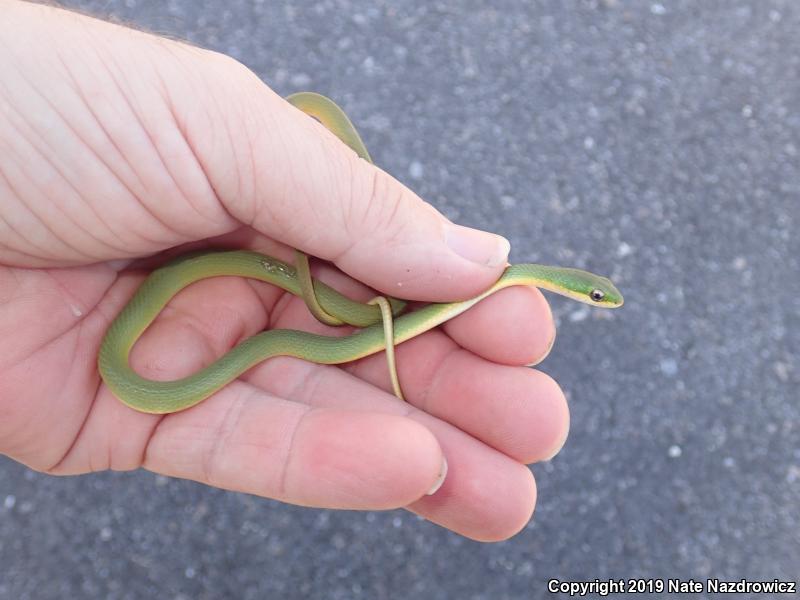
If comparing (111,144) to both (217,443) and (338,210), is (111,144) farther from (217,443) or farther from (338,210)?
(217,443)

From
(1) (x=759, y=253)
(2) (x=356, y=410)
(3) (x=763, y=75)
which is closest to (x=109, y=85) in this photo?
Result: (2) (x=356, y=410)

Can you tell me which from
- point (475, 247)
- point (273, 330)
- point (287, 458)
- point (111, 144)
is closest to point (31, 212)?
point (111, 144)

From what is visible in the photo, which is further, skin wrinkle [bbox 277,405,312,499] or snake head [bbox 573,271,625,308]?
snake head [bbox 573,271,625,308]

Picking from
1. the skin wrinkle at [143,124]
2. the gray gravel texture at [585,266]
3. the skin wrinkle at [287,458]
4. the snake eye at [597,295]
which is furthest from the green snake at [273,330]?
the gray gravel texture at [585,266]

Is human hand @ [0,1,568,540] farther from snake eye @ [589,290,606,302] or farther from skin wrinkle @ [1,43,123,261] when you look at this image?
snake eye @ [589,290,606,302]

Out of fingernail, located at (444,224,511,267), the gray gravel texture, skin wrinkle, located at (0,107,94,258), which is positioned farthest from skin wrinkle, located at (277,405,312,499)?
the gray gravel texture

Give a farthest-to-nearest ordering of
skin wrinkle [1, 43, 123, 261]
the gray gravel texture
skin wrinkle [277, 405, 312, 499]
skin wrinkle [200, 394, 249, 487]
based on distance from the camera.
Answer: the gray gravel texture < skin wrinkle [200, 394, 249, 487] < skin wrinkle [277, 405, 312, 499] < skin wrinkle [1, 43, 123, 261]

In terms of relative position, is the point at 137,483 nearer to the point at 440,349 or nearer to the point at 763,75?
the point at 440,349
